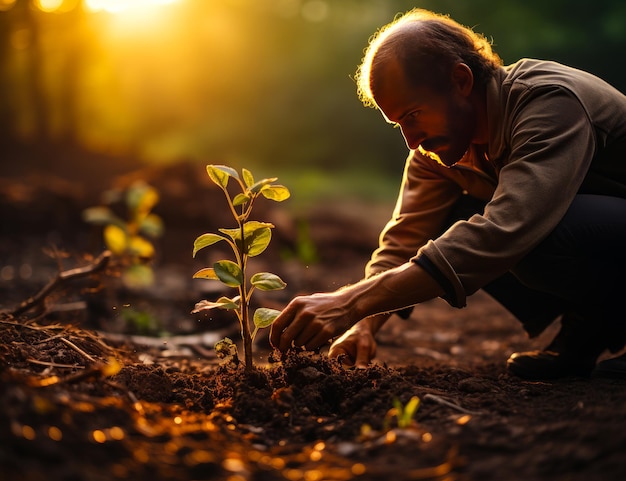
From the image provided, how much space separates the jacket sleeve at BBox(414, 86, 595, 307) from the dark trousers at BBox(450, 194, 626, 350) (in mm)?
211

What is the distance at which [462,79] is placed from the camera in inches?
93.0

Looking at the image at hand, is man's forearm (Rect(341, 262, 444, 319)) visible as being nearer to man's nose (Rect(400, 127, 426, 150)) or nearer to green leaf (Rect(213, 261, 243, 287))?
green leaf (Rect(213, 261, 243, 287))

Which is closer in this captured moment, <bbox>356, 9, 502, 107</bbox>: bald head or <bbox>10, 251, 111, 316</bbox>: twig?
<bbox>356, 9, 502, 107</bbox>: bald head

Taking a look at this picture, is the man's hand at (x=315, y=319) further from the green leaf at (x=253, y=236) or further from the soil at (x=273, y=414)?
the green leaf at (x=253, y=236)

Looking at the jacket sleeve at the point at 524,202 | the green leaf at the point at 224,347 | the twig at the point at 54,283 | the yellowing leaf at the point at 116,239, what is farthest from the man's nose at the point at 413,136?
the yellowing leaf at the point at 116,239

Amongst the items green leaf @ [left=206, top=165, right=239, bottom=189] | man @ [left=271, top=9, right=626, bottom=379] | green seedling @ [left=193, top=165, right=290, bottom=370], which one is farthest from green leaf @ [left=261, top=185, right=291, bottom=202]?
man @ [left=271, top=9, right=626, bottom=379]

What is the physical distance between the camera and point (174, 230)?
657 cm

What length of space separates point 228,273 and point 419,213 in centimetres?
98

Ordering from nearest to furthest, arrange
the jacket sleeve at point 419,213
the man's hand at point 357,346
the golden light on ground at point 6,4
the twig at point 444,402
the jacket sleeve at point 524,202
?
1. the twig at point 444,402
2. the jacket sleeve at point 524,202
3. the man's hand at point 357,346
4. the jacket sleeve at point 419,213
5. the golden light on ground at point 6,4

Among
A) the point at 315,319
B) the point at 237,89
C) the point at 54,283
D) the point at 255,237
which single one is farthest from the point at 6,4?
the point at 315,319

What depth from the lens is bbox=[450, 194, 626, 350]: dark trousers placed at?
234 centimetres

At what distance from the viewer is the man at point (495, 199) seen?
6.76 feet

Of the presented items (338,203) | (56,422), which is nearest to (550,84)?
(56,422)

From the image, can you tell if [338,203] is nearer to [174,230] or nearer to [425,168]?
[174,230]
